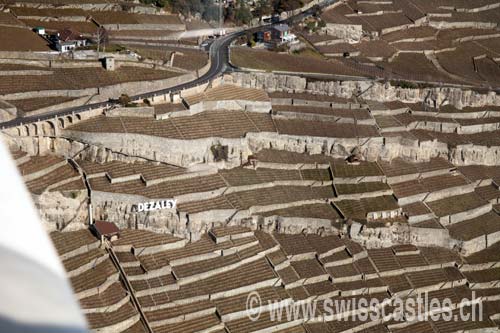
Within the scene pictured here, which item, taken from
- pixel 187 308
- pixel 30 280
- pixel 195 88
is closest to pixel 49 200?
pixel 187 308

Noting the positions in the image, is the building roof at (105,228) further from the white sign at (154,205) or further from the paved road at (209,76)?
the paved road at (209,76)

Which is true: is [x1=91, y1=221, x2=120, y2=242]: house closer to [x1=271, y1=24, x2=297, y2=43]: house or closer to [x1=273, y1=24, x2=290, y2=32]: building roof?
[x1=271, y1=24, x2=297, y2=43]: house

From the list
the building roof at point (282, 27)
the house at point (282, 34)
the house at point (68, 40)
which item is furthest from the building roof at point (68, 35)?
the building roof at point (282, 27)

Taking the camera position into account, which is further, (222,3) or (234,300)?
(222,3)

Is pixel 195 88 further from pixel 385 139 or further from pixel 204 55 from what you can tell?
pixel 385 139

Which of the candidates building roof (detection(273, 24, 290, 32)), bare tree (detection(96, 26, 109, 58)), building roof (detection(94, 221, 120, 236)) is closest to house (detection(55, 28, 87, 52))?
bare tree (detection(96, 26, 109, 58))

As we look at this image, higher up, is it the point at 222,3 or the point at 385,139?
the point at 222,3
